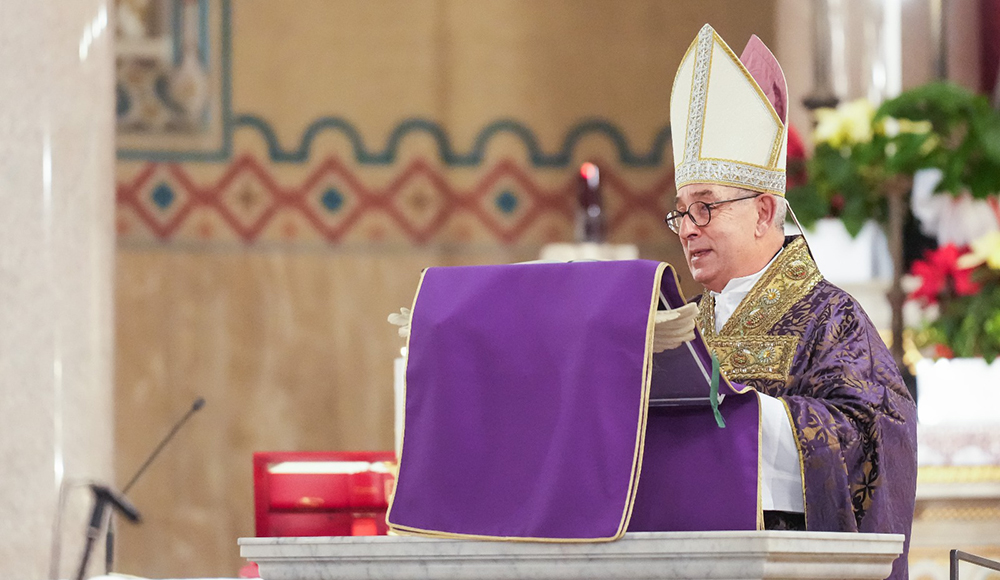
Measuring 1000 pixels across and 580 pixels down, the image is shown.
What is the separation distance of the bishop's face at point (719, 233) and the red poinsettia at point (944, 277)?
204 cm

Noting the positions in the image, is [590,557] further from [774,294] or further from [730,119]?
[730,119]

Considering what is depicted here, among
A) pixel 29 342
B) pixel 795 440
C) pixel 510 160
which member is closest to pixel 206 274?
pixel 510 160

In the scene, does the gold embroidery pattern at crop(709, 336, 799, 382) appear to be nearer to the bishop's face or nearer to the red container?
the bishop's face

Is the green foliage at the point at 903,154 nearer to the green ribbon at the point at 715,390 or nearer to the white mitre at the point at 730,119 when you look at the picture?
the white mitre at the point at 730,119

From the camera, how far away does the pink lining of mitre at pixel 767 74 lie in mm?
2814

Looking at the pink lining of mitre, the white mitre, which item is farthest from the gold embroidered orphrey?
the pink lining of mitre

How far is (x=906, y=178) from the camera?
186 inches

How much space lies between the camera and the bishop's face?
268 cm

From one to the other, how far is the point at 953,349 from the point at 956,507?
512 mm

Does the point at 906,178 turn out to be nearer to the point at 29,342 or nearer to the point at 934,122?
the point at 934,122

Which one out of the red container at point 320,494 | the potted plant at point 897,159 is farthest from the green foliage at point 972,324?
the red container at point 320,494

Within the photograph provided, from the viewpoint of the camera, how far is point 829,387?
2.44 metres

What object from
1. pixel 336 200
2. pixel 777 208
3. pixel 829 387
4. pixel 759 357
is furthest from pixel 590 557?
pixel 336 200

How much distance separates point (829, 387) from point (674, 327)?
23.9 inches
